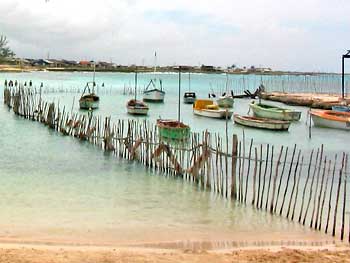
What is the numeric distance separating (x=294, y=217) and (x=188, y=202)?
3250 mm

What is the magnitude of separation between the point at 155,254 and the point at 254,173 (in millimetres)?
5921

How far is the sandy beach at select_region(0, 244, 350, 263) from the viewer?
32.9 feet

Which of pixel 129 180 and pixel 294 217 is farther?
pixel 129 180

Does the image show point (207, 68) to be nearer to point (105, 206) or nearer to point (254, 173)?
point (254, 173)

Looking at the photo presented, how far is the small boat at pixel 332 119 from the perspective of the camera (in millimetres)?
38903

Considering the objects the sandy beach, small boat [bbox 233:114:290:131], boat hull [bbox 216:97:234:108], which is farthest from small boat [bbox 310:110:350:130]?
the sandy beach

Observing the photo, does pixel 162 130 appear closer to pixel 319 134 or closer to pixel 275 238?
pixel 319 134

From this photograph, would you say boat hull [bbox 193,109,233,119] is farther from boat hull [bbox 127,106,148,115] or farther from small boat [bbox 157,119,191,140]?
small boat [bbox 157,119,191,140]

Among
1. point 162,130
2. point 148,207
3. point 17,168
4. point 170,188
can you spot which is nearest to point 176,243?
point 148,207

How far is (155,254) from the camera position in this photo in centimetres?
1082

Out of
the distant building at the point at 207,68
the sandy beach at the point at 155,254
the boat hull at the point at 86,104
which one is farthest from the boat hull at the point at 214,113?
the distant building at the point at 207,68

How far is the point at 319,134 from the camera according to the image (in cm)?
3734

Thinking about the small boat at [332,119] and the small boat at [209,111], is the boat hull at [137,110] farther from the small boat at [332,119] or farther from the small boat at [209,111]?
the small boat at [332,119]

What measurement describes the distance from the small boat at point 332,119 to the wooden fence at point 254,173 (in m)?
10.1
